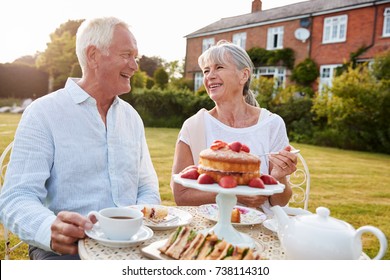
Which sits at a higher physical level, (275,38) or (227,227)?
(275,38)

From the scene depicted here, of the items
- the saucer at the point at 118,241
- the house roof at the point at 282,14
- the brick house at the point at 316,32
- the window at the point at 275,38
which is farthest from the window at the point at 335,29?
the saucer at the point at 118,241

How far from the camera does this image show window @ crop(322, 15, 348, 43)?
57.4 feet

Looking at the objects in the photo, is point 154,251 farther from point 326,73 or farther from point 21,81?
point 326,73

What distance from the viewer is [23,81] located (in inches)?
634

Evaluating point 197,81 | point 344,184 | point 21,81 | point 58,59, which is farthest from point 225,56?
point 58,59

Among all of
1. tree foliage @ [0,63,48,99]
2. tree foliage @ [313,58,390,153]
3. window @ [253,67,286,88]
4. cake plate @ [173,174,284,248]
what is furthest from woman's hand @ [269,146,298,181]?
window @ [253,67,286,88]

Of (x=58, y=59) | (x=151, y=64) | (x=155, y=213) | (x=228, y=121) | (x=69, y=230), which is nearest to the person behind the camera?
(x=69, y=230)

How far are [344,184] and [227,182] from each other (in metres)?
6.54

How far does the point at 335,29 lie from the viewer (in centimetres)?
1789

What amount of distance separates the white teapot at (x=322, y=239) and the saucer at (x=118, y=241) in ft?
1.75

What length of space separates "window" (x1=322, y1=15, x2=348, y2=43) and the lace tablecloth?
17874 mm

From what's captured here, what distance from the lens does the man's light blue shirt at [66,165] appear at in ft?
5.32

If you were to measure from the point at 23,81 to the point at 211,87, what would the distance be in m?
15.6

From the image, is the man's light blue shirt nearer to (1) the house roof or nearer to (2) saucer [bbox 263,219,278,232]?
(2) saucer [bbox 263,219,278,232]
